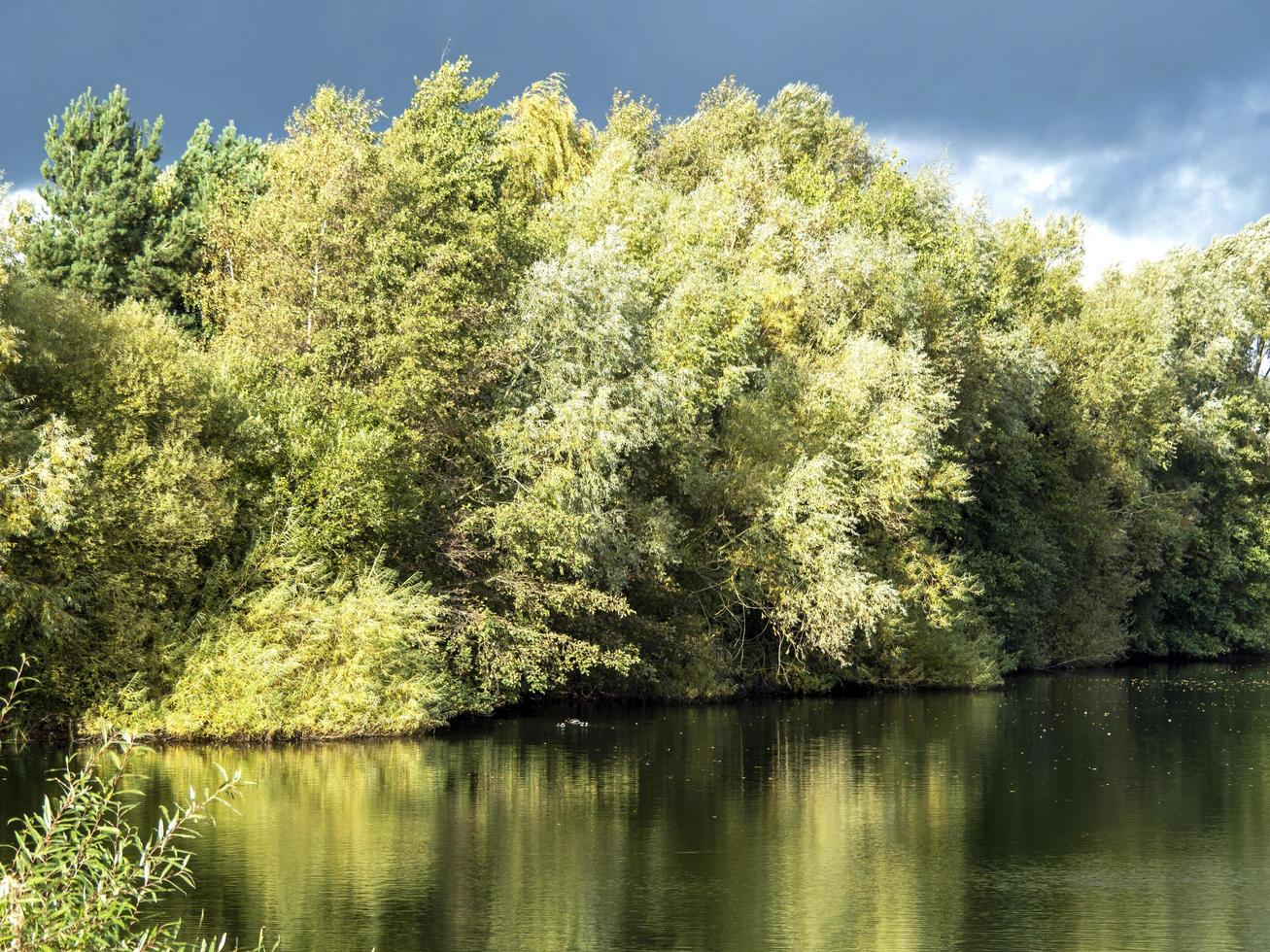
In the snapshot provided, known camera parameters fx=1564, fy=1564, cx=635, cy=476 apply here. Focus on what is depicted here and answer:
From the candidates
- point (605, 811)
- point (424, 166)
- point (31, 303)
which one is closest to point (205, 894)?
point (605, 811)

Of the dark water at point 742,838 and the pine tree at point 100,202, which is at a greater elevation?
the pine tree at point 100,202

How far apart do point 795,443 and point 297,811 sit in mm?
22881

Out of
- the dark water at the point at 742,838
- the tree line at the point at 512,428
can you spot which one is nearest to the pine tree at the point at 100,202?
the tree line at the point at 512,428

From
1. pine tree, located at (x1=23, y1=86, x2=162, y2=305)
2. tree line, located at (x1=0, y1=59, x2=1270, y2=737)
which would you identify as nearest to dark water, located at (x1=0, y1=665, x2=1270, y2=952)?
tree line, located at (x1=0, y1=59, x2=1270, y2=737)

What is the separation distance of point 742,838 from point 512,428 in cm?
1634

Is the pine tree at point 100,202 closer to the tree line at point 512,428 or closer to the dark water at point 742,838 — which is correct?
the tree line at point 512,428

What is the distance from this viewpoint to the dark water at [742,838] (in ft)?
56.1

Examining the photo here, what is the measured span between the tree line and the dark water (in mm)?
3029

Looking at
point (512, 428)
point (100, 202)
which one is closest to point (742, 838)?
point (512, 428)

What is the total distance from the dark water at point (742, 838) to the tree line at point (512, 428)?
3.03 metres

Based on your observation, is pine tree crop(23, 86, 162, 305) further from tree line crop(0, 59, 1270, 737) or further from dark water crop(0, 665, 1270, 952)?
dark water crop(0, 665, 1270, 952)

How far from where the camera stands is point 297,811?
2386cm

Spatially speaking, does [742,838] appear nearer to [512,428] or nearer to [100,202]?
[512,428]

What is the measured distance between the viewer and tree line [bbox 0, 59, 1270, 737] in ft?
102
